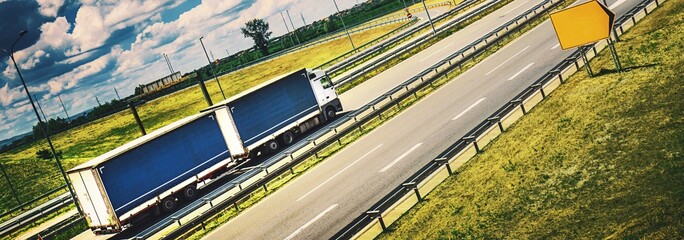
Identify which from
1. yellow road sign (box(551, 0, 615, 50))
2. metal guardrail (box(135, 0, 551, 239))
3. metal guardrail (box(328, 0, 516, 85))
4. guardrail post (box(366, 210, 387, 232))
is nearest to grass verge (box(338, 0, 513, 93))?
metal guardrail (box(328, 0, 516, 85))

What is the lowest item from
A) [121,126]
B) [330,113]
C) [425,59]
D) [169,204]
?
[169,204]

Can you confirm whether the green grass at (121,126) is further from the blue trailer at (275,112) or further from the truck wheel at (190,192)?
the blue trailer at (275,112)

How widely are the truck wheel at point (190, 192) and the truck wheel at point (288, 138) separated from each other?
265 inches

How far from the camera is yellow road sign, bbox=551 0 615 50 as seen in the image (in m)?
20.4

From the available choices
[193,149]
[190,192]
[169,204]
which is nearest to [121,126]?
[193,149]

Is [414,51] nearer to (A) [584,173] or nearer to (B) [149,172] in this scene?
(B) [149,172]

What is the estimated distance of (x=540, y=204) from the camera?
43.3ft

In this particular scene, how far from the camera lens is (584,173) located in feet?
45.4

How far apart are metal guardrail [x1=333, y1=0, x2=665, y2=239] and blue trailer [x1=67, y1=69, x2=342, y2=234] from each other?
1357 centimetres

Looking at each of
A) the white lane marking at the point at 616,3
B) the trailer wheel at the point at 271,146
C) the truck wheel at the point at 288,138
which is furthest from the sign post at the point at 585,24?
the trailer wheel at the point at 271,146

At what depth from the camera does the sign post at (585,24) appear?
2036 centimetres

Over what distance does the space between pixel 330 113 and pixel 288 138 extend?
12.3 ft

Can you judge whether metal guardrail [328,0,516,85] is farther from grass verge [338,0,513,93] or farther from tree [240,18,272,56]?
tree [240,18,272,56]

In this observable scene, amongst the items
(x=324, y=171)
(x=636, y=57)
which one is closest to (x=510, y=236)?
(x=324, y=171)
